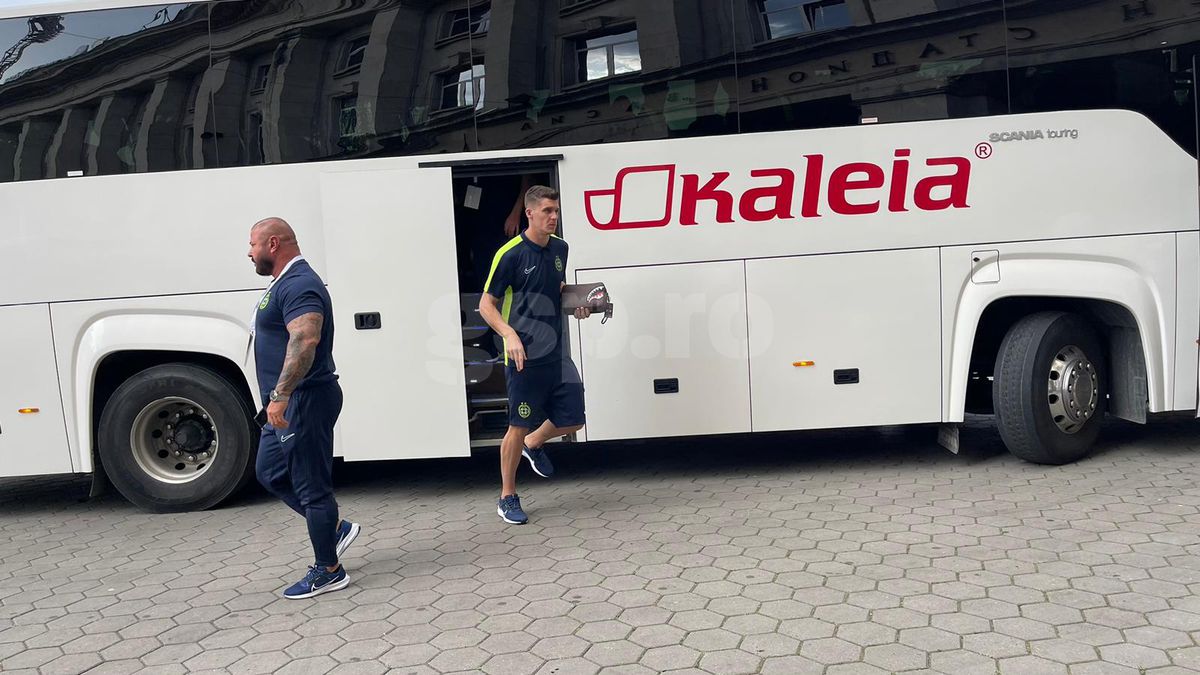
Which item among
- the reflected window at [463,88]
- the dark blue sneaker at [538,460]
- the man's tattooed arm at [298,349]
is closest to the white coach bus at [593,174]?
the reflected window at [463,88]

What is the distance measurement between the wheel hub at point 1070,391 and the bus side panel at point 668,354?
2.10 metres

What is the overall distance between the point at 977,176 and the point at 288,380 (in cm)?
454

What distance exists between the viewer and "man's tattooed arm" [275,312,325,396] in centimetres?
430

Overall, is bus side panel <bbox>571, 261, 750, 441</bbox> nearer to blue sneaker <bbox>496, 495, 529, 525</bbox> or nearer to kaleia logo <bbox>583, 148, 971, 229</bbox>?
kaleia logo <bbox>583, 148, 971, 229</bbox>

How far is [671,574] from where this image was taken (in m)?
4.68

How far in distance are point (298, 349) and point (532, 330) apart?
5.40 feet

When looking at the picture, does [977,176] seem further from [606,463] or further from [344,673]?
[344,673]

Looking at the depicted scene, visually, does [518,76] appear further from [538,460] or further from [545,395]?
[538,460]

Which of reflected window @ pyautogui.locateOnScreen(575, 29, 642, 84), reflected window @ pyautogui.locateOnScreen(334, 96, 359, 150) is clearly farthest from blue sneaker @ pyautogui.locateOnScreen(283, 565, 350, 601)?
reflected window @ pyautogui.locateOnScreen(575, 29, 642, 84)

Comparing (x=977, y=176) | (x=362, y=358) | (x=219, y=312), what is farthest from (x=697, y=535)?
(x=219, y=312)

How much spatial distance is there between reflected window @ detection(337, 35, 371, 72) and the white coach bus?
17 mm

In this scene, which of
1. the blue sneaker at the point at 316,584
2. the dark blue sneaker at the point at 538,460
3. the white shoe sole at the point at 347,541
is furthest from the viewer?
the dark blue sneaker at the point at 538,460

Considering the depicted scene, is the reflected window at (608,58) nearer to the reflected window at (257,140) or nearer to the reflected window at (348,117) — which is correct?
the reflected window at (348,117)

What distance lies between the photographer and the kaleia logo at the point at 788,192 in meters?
6.26
